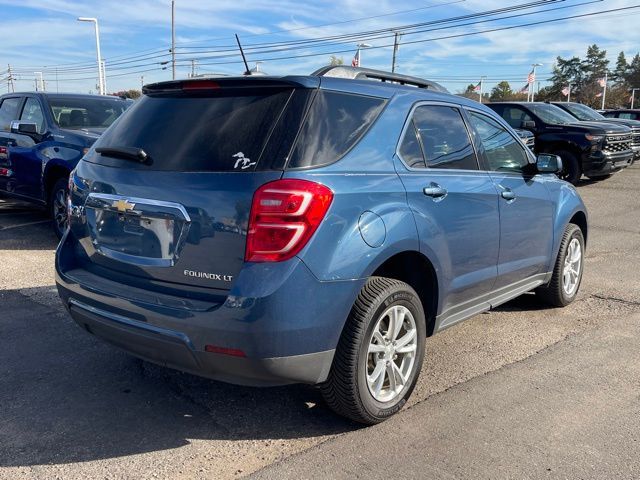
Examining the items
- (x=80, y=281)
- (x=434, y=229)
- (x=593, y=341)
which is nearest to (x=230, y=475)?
(x=80, y=281)

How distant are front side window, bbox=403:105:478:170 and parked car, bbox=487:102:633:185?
9884 millimetres

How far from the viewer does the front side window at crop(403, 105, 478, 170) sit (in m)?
3.61

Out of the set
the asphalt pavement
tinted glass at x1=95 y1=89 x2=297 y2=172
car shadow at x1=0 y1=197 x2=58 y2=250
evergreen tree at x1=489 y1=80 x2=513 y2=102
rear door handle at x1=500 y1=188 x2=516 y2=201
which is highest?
evergreen tree at x1=489 y1=80 x2=513 y2=102

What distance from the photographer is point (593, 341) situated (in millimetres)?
4559

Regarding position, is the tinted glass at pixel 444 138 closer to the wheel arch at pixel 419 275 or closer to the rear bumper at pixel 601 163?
the wheel arch at pixel 419 275

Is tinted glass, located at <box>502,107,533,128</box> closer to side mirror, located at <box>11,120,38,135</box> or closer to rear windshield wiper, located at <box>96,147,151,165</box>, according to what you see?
side mirror, located at <box>11,120,38,135</box>

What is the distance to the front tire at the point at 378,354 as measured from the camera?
9.76 ft

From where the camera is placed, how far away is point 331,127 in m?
3.00

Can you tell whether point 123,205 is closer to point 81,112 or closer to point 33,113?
point 81,112

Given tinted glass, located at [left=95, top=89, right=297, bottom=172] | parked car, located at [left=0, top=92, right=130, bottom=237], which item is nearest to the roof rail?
tinted glass, located at [left=95, top=89, right=297, bottom=172]

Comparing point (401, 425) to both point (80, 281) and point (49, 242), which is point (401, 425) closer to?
point (80, 281)

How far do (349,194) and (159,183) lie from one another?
3.09 ft

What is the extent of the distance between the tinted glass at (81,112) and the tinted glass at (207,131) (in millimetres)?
5012

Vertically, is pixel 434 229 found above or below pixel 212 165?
below
